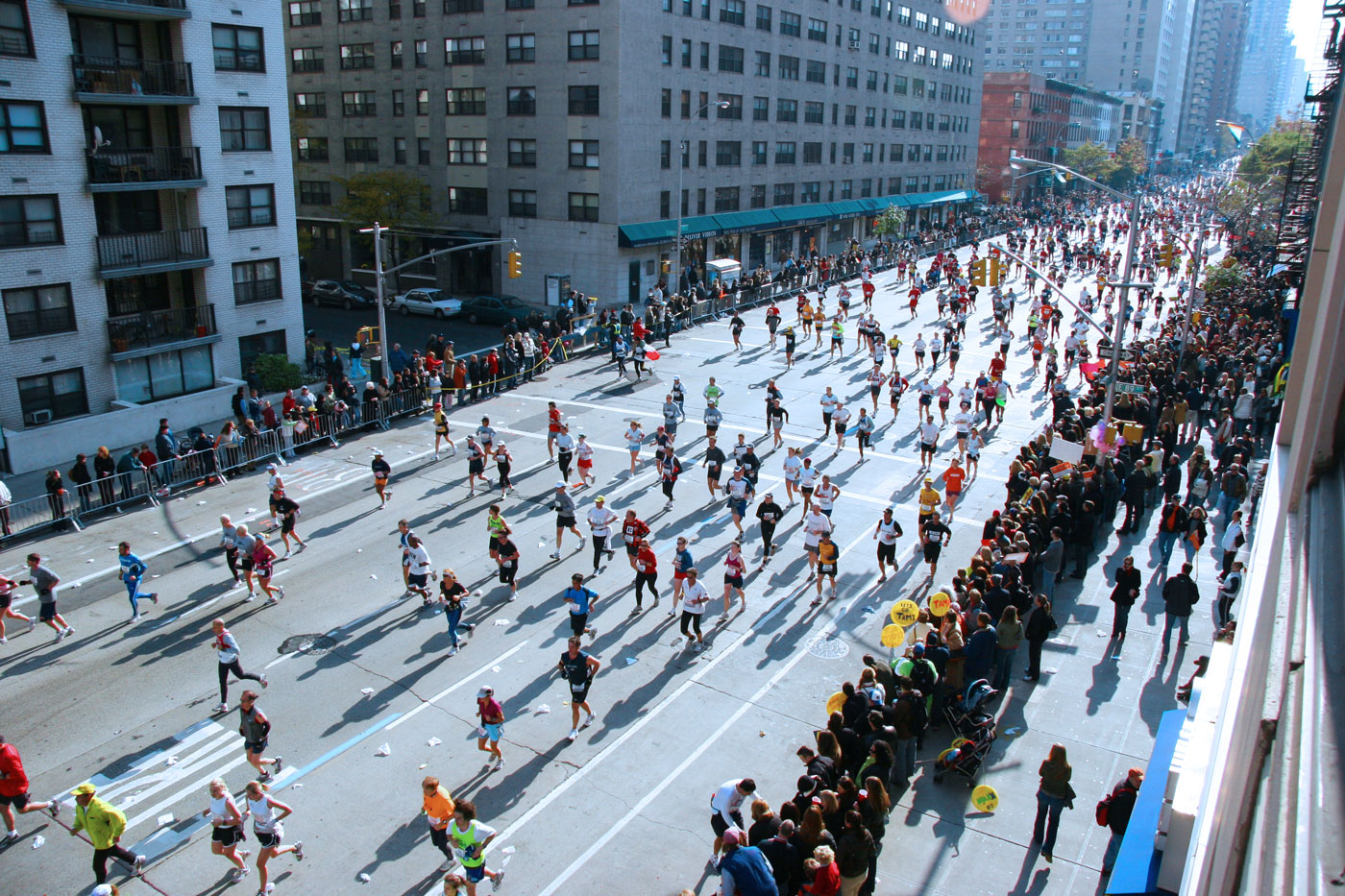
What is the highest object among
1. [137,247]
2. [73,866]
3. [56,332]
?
[137,247]

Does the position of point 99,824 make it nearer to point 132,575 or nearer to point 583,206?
point 132,575

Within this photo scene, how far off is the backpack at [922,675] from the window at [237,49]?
30115 mm

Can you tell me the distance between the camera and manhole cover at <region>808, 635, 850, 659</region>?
53.1 feet

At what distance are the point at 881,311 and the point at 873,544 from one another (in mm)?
29199

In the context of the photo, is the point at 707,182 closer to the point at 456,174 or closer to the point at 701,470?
the point at 456,174

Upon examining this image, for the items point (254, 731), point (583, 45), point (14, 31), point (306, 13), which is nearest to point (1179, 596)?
point (254, 731)

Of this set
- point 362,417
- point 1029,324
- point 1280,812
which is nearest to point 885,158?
point 1029,324

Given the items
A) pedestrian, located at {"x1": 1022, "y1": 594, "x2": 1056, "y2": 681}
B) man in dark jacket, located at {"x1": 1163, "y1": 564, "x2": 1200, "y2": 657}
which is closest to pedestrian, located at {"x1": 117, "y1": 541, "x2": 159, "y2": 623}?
pedestrian, located at {"x1": 1022, "y1": 594, "x2": 1056, "y2": 681}

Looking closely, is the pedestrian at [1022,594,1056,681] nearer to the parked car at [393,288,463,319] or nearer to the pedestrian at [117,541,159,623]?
the pedestrian at [117,541,159,623]

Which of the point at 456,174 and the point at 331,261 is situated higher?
the point at 456,174

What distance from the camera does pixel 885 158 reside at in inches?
3071

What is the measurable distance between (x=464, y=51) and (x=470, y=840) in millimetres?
48772

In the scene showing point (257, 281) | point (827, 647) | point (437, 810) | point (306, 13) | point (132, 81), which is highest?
point (306, 13)

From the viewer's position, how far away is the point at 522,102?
4981 cm
